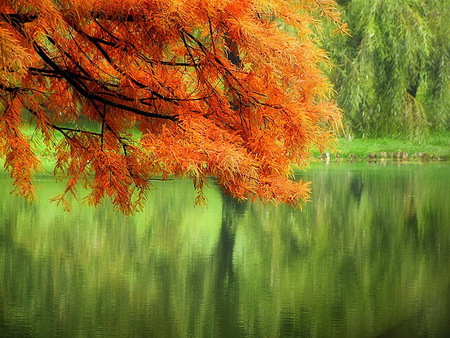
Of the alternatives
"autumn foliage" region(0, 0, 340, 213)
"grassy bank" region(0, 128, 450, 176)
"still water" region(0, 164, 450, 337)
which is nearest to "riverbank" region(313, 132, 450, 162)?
"grassy bank" region(0, 128, 450, 176)

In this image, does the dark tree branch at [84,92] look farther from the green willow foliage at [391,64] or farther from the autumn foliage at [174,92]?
the green willow foliage at [391,64]

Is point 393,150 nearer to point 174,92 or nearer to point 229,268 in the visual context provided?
point 229,268

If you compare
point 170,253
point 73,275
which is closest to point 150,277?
point 73,275

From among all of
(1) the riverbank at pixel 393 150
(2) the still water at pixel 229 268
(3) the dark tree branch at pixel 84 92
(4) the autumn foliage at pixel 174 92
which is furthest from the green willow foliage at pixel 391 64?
(3) the dark tree branch at pixel 84 92

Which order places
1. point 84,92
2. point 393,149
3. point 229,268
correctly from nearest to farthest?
1. point 84,92
2. point 229,268
3. point 393,149

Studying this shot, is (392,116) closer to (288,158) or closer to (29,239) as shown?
(29,239)

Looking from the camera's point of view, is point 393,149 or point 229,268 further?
point 393,149

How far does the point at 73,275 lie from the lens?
918cm

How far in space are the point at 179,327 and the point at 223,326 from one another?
0.34 meters

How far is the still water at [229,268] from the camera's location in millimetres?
7301

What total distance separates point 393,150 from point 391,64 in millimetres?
2649

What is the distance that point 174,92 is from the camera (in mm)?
7348

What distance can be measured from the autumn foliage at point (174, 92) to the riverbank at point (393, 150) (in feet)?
49.8

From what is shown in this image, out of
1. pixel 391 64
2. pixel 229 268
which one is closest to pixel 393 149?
pixel 391 64
